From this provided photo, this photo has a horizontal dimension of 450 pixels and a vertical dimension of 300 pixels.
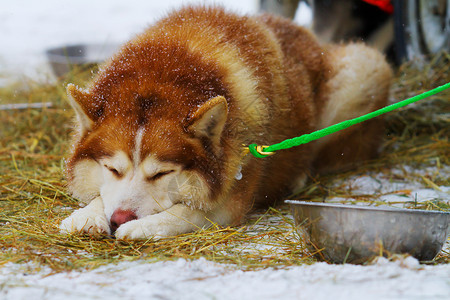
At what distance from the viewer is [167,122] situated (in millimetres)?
2258

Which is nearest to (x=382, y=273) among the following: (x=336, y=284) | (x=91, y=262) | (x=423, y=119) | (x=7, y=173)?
(x=336, y=284)

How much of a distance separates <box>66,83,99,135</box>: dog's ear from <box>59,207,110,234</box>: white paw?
18.6 inches

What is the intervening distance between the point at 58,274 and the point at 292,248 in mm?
1050

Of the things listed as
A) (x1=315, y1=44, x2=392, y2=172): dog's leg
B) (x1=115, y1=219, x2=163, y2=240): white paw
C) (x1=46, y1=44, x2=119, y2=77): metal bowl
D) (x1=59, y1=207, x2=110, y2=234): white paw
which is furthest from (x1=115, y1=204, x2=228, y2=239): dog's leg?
(x1=46, y1=44, x2=119, y2=77): metal bowl

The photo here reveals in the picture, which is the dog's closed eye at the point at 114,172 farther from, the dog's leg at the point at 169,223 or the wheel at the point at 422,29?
the wheel at the point at 422,29

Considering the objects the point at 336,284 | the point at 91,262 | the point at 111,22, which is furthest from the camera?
the point at 111,22

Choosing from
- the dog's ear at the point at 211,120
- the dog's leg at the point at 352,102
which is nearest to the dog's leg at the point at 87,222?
the dog's ear at the point at 211,120

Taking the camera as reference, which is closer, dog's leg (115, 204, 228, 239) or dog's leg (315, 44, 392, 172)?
dog's leg (115, 204, 228, 239)

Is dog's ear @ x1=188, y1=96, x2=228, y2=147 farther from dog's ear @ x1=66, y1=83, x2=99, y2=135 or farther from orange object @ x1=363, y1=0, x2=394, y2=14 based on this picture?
orange object @ x1=363, y1=0, x2=394, y2=14

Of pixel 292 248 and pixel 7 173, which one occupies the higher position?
pixel 7 173

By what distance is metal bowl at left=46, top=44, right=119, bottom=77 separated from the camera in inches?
206

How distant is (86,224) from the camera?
2270 mm

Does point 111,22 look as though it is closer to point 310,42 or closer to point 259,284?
point 310,42

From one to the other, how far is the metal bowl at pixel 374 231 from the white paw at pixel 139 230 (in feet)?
2.51
